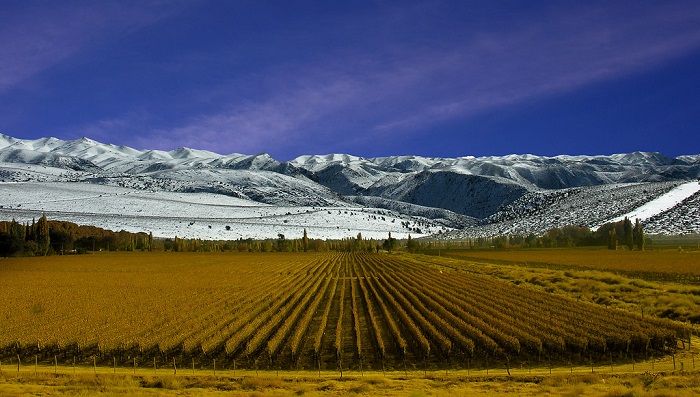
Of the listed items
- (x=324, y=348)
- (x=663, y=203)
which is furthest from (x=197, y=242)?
(x=663, y=203)

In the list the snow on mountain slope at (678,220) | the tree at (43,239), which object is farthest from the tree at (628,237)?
the tree at (43,239)

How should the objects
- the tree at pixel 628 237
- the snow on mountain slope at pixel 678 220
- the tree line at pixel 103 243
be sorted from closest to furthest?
the tree at pixel 628 237 < the tree line at pixel 103 243 < the snow on mountain slope at pixel 678 220

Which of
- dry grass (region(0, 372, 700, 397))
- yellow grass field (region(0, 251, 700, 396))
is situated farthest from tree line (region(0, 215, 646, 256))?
dry grass (region(0, 372, 700, 397))

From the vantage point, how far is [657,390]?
1686 centimetres

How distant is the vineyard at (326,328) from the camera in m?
23.8

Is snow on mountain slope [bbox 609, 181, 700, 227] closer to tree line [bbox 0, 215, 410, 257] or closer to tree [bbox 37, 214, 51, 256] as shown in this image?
tree line [bbox 0, 215, 410, 257]

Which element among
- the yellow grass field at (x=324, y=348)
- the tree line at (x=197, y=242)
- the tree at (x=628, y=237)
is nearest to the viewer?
the yellow grass field at (x=324, y=348)

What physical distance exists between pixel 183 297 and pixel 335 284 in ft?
55.7

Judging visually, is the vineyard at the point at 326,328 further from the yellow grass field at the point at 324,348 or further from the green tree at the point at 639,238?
the green tree at the point at 639,238

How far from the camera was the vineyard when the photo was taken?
78.1ft

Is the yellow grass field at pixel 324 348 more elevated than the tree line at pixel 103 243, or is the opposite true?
the tree line at pixel 103 243

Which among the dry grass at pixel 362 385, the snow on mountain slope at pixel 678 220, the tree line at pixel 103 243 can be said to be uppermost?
the snow on mountain slope at pixel 678 220

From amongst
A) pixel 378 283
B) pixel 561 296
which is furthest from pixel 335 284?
pixel 561 296

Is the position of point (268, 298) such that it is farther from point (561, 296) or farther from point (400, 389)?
point (400, 389)
